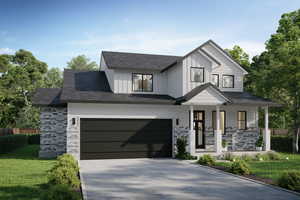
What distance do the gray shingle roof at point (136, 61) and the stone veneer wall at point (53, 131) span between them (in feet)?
15.4

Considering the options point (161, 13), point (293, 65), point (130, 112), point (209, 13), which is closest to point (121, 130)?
point (130, 112)

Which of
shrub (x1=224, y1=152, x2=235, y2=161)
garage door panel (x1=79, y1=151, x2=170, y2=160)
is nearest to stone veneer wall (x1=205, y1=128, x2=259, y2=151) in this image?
shrub (x1=224, y1=152, x2=235, y2=161)

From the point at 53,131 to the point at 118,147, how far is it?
4562 mm

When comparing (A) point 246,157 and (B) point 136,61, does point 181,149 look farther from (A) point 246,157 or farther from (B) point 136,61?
(B) point 136,61

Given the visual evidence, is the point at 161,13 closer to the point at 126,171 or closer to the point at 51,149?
the point at 126,171

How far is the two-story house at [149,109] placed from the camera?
1620 cm

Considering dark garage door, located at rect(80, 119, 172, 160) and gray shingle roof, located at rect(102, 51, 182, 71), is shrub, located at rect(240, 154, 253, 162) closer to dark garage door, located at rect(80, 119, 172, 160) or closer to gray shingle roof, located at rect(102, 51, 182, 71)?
dark garage door, located at rect(80, 119, 172, 160)

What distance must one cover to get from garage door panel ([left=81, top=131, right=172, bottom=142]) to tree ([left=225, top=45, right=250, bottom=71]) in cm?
1814

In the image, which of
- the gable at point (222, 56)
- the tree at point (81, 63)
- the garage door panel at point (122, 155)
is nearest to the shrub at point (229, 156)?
the garage door panel at point (122, 155)

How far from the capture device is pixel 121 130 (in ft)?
54.6

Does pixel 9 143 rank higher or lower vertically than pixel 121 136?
lower

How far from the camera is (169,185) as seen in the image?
9.34 m

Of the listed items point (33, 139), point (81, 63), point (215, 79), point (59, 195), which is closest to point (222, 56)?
point (215, 79)

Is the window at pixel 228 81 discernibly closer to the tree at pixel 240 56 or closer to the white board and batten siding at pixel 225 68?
the white board and batten siding at pixel 225 68
